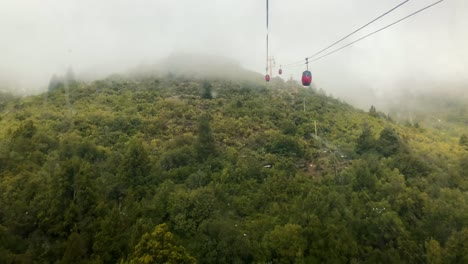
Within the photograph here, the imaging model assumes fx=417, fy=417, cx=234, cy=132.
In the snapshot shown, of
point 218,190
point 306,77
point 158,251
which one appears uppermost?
point 306,77

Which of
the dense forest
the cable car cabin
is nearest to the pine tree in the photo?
the dense forest

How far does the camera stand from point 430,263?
1794 inches

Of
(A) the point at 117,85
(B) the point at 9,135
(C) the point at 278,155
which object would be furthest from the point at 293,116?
(B) the point at 9,135

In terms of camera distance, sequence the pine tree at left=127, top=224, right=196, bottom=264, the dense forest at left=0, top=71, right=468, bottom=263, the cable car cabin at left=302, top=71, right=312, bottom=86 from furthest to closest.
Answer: the dense forest at left=0, top=71, right=468, bottom=263, the pine tree at left=127, top=224, right=196, bottom=264, the cable car cabin at left=302, top=71, right=312, bottom=86

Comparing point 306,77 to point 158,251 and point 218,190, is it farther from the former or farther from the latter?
point 218,190

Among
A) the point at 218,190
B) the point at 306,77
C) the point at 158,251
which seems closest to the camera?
the point at 306,77

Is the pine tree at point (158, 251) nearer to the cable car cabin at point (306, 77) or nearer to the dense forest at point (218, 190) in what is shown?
the dense forest at point (218, 190)

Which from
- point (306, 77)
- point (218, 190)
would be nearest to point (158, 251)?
point (306, 77)

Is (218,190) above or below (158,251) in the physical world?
below

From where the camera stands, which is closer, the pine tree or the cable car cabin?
the cable car cabin

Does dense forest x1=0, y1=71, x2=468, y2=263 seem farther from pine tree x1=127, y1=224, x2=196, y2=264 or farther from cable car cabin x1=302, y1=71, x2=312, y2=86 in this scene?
cable car cabin x1=302, y1=71, x2=312, y2=86

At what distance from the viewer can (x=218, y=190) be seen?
191 ft

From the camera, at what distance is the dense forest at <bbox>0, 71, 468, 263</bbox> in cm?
4431

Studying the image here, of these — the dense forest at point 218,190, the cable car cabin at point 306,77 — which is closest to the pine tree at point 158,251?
the dense forest at point 218,190
